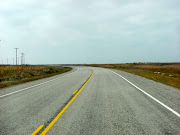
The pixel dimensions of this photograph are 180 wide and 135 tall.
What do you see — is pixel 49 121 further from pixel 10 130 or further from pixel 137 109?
pixel 137 109

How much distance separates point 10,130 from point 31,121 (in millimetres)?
661

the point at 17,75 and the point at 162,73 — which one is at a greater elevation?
the point at 162,73

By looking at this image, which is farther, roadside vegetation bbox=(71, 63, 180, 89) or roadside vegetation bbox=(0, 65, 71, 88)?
roadside vegetation bbox=(0, 65, 71, 88)

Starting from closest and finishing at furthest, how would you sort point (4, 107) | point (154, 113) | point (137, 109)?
point (154, 113), point (137, 109), point (4, 107)

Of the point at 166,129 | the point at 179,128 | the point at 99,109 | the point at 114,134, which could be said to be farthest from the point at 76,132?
the point at 179,128

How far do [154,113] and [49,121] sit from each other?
11.1ft

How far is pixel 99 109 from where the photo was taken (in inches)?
215

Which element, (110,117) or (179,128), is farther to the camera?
(110,117)

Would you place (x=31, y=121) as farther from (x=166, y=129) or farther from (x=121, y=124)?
(x=166, y=129)

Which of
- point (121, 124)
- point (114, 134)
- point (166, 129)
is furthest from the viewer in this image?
point (121, 124)

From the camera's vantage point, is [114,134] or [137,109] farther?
[137,109]

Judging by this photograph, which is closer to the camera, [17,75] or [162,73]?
[17,75]

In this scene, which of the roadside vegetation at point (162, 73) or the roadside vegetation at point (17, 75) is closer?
the roadside vegetation at point (162, 73)

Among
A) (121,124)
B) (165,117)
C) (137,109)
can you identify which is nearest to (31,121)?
(121,124)
